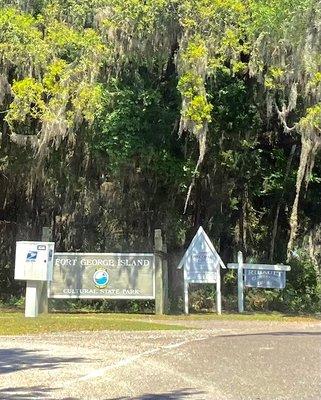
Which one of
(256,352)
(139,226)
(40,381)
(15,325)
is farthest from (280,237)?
(40,381)

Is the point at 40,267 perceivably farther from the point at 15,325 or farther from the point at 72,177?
the point at 72,177

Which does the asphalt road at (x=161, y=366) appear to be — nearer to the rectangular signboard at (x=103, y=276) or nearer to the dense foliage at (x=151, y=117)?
the rectangular signboard at (x=103, y=276)

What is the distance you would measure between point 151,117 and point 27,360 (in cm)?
1112

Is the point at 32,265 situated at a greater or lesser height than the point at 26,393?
greater

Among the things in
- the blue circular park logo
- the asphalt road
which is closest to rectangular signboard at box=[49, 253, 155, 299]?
the blue circular park logo

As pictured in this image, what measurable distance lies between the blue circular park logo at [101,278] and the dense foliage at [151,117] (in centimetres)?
317

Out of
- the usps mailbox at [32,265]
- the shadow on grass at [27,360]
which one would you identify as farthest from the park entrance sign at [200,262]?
the shadow on grass at [27,360]

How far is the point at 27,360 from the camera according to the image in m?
8.88

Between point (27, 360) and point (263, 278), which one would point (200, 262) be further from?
point (27, 360)

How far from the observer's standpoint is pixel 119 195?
22.2 meters

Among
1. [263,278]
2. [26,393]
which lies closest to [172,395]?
[26,393]

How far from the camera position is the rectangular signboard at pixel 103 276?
18.0 metres

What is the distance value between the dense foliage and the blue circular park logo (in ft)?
10.4

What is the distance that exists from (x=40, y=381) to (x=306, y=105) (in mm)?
13475
